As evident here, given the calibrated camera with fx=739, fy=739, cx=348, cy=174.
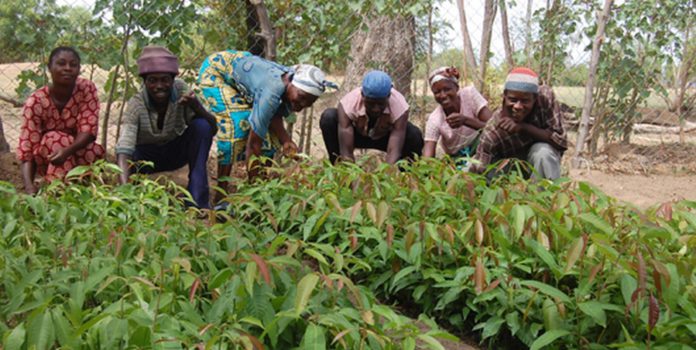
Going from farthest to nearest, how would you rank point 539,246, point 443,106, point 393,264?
point 443,106 < point 393,264 < point 539,246

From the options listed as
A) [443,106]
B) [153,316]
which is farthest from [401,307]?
[443,106]

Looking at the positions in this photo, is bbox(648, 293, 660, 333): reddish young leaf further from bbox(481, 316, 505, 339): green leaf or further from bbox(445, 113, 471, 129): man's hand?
bbox(445, 113, 471, 129): man's hand

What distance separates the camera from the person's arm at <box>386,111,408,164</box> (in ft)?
14.1

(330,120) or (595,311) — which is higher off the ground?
(330,120)

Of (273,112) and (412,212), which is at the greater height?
(273,112)

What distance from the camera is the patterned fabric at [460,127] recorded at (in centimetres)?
456

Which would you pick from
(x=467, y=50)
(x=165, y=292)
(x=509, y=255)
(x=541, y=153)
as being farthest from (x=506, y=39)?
(x=165, y=292)

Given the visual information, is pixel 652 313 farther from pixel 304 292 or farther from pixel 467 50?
pixel 467 50

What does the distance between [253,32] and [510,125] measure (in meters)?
2.01

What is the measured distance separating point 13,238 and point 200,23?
9.13 ft

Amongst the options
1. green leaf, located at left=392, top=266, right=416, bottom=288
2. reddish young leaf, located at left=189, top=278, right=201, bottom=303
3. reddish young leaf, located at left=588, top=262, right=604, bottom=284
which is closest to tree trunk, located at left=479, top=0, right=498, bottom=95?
green leaf, located at left=392, top=266, right=416, bottom=288

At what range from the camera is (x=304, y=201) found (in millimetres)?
2787

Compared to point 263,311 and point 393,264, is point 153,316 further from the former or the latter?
point 393,264

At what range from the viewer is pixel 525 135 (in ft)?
13.1
